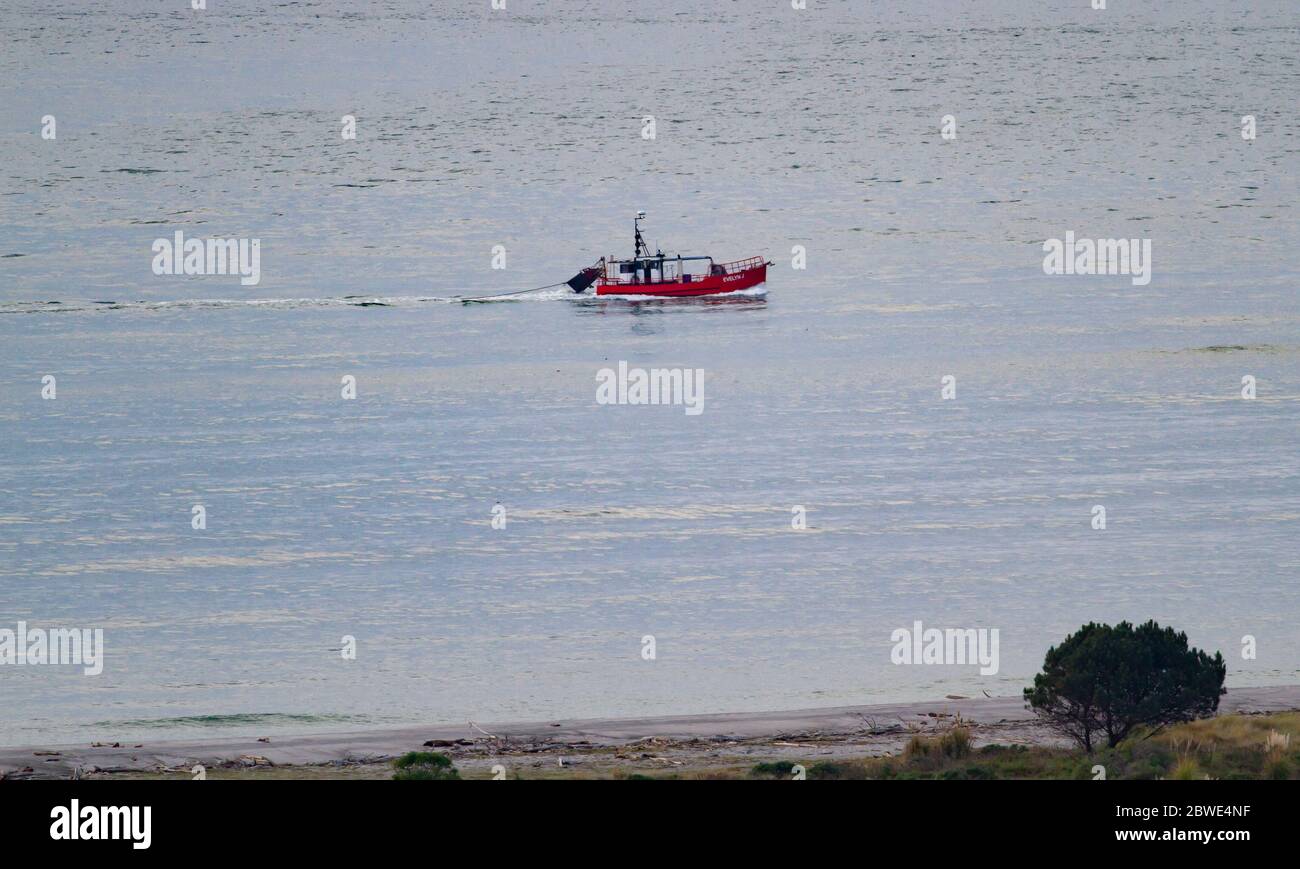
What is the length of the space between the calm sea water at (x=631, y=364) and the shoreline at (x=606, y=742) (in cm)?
A: 239

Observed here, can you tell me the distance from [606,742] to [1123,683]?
815cm

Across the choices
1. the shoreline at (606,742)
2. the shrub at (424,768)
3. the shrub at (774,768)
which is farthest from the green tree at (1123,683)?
the shrub at (424,768)

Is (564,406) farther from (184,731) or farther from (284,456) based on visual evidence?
(184,731)

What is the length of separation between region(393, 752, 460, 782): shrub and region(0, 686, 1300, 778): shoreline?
612 mm

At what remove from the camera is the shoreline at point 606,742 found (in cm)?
2475

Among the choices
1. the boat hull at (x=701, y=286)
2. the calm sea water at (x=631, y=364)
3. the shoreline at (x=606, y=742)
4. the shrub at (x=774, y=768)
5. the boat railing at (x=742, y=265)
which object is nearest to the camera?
the shrub at (x=774, y=768)

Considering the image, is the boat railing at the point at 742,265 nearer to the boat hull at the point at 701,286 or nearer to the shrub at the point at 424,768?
the boat hull at the point at 701,286

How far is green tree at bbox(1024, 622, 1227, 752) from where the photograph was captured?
23.2 m

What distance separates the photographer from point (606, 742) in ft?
87.9

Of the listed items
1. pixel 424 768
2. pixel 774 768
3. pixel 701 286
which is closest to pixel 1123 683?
pixel 774 768

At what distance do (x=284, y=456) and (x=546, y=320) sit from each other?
2628cm

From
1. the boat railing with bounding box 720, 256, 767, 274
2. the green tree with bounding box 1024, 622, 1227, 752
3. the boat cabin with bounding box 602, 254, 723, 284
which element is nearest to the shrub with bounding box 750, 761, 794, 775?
the green tree with bounding box 1024, 622, 1227, 752

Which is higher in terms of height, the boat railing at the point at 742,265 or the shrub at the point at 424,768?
the boat railing at the point at 742,265
